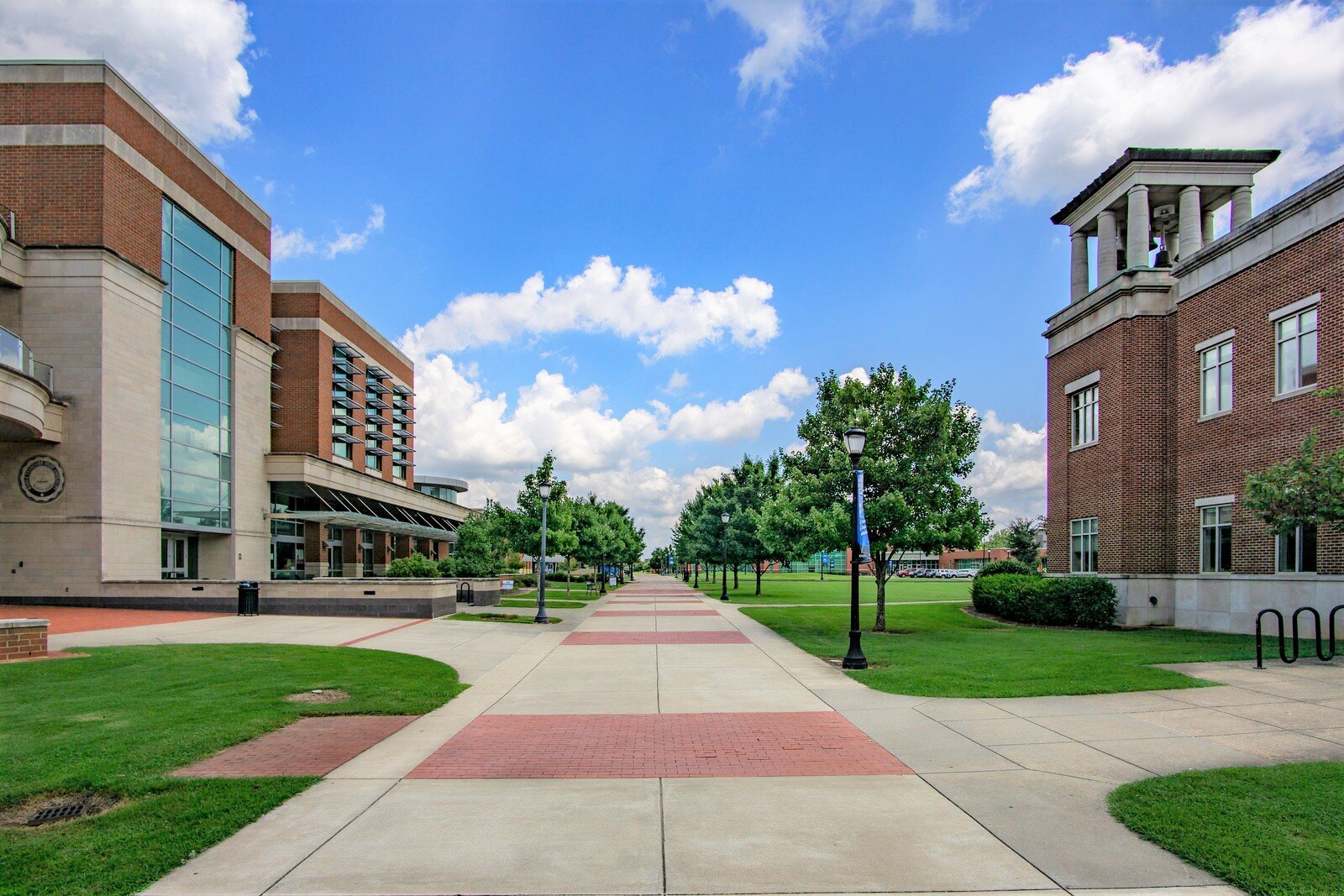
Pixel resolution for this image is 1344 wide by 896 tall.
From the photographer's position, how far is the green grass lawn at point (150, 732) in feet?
16.8

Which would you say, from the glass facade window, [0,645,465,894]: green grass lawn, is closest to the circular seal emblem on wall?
the glass facade window

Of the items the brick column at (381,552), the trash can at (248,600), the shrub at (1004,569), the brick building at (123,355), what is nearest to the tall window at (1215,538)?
the shrub at (1004,569)

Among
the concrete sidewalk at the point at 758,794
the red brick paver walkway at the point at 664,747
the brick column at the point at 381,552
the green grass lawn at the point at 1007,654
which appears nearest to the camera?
the concrete sidewalk at the point at 758,794

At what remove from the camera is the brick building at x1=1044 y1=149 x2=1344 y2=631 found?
1814 cm

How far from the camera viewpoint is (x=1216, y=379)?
70.2 feet

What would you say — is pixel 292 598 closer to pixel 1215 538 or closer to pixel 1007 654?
pixel 1007 654

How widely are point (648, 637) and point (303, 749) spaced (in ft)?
42.2

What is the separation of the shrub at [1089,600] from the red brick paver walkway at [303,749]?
1976 cm

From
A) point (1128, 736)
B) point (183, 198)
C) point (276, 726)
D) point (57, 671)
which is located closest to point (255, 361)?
point (183, 198)

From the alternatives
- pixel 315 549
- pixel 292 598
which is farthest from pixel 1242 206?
pixel 315 549

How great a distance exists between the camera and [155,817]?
19.1ft

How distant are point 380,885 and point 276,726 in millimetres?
5098

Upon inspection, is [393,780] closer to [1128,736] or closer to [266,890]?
[266,890]

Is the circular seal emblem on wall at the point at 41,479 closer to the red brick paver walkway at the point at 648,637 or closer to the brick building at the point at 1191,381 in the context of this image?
the red brick paver walkway at the point at 648,637
